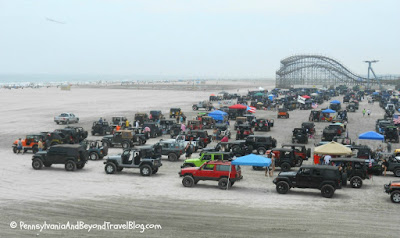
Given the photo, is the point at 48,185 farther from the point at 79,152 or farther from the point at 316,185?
the point at 316,185

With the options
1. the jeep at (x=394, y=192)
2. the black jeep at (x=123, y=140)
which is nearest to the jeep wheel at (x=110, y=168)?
the black jeep at (x=123, y=140)

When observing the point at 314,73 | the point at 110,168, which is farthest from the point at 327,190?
the point at 314,73

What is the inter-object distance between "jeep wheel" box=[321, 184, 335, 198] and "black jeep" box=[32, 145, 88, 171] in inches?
481

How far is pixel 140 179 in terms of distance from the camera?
21328 mm

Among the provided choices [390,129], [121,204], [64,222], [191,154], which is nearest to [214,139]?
[191,154]

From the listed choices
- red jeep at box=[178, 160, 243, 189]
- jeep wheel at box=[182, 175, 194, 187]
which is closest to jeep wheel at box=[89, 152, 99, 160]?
red jeep at box=[178, 160, 243, 189]

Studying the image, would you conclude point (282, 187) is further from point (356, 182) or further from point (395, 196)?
point (395, 196)

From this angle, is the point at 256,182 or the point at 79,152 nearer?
the point at 256,182

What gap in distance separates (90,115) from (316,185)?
42537mm

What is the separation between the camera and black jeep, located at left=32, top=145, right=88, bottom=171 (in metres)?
23.0

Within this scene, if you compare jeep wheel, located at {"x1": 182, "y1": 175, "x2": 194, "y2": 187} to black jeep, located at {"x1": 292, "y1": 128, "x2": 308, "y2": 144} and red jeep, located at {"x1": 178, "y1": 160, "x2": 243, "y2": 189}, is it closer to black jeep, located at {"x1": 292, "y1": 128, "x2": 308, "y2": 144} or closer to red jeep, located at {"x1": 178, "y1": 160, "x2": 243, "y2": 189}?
red jeep, located at {"x1": 178, "y1": 160, "x2": 243, "y2": 189}

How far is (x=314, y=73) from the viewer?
152750mm

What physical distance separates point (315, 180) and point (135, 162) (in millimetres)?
8831

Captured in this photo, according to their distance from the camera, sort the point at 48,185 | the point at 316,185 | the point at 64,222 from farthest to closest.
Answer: the point at 48,185 → the point at 316,185 → the point at 64,222
